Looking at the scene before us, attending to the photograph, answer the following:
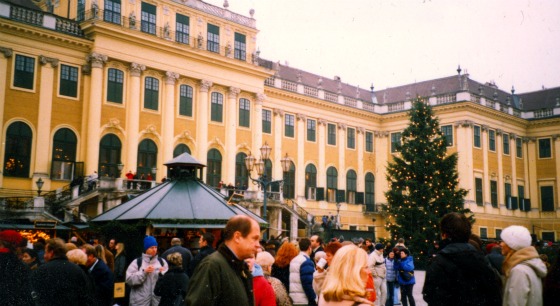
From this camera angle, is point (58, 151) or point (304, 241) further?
point (58, 151)

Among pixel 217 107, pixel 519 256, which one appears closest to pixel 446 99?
pixel 217 107

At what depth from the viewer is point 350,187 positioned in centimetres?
4700

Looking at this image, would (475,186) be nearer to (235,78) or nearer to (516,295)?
(235,78)

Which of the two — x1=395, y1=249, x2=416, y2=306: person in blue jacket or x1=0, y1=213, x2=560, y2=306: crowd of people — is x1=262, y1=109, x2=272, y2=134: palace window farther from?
x1=0, y1=213, x2=560, y2=306: crowd of people

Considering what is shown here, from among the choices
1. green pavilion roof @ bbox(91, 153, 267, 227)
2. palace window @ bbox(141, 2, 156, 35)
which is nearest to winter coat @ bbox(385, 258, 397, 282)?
green pavilion roof @ bbox(91, 153, 267, 227)

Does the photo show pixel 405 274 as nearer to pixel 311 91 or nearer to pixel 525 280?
pixel 525 280

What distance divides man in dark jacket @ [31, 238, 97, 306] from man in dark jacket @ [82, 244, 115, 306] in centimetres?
169

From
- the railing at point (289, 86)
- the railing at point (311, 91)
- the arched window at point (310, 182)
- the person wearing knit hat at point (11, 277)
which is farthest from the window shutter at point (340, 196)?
the person wearing knit hat at point (11, 277)

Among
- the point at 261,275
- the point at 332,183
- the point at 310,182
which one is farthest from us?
the point at 332,183

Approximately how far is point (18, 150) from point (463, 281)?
2837cm

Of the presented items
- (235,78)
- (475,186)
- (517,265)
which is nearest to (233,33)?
(235,78)

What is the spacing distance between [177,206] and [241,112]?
27488 mm

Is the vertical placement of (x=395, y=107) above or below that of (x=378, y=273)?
above

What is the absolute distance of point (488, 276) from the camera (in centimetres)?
517
